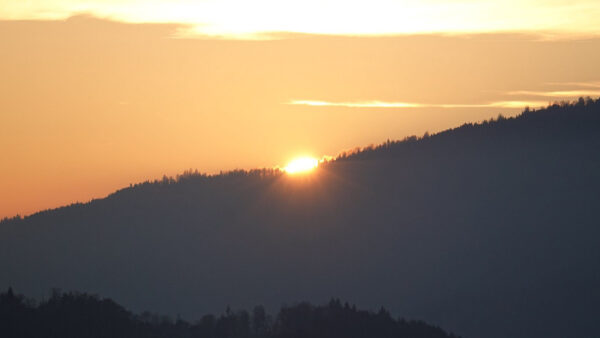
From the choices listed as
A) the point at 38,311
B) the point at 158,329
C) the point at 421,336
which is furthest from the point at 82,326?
the point at 421,336

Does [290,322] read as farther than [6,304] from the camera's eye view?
Yes

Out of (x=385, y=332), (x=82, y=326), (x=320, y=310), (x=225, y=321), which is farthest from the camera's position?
(x=225, y=321)

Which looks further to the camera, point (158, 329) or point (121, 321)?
point (158, 329)

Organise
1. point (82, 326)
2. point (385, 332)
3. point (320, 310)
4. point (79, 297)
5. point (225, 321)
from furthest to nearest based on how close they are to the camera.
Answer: point (225, 321) < point (320, 310) < point (385, 332) < point (79, 297) < point (82, 326)

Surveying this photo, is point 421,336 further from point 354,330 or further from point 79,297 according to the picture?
point 79,297

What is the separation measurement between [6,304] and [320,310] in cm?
3934

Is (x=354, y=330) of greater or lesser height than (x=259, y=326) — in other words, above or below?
below

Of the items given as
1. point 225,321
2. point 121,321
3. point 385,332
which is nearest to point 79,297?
point 121,321

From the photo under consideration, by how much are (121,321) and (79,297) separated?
3.75 m

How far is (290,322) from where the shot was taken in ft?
472

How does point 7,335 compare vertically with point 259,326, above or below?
below

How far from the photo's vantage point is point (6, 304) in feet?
351

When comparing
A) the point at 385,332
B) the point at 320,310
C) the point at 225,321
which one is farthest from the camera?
the point at 225,321

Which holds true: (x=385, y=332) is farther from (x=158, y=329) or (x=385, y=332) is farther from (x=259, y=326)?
(x=259, y=326)
